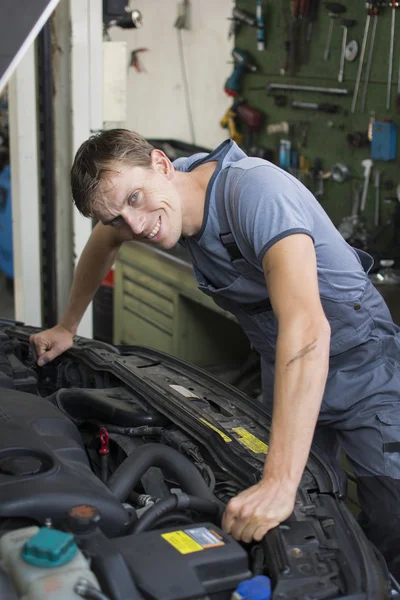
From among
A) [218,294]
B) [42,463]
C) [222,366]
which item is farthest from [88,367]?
[222,366]

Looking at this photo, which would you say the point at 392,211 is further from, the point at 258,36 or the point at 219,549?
the point at 219,549

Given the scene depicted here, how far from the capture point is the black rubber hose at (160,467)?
4.37ft

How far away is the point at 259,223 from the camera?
55.6 inches

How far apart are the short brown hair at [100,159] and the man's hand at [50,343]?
0.58 metres

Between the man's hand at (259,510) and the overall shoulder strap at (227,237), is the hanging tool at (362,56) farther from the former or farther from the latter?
the man's hand at (259,510)

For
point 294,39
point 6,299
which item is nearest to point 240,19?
point 294,39

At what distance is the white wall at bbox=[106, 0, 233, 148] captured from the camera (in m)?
4.62

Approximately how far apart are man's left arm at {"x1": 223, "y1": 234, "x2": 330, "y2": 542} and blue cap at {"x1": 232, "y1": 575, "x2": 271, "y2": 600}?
0.11 metres

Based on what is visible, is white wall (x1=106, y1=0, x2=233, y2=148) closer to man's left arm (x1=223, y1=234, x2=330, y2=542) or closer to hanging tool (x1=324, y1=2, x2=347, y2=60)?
hanging tool (x1=324, y1=2, x2=347, y2=60)

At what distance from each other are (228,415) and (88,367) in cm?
47

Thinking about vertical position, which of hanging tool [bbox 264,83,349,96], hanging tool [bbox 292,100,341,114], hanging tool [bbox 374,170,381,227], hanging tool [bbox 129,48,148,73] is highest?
hanging tool [bbox 129,48,148,73]

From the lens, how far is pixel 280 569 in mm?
1154

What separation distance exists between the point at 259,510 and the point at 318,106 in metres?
2.76

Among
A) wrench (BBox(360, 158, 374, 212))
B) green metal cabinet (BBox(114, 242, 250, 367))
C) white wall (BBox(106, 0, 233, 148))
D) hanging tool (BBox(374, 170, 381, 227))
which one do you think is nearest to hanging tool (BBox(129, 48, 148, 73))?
white wall (BBox(106, 0, 233, 148))
